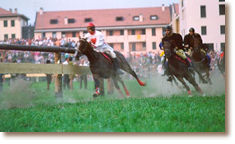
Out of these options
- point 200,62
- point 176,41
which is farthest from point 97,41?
point 200,62

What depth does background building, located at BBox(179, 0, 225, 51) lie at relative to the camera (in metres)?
5.57

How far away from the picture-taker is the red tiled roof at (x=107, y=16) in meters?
6.12

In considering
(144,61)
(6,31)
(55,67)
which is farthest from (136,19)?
(6,31)

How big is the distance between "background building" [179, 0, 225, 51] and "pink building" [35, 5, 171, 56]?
0.90 feet

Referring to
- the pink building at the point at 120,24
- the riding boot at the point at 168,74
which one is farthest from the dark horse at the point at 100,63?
the riding boot at the point at 168,74

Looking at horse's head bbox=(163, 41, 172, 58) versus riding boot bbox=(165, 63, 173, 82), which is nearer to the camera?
horse's head bbox=(163, 41, 172, 58)

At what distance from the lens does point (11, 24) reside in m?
6.18

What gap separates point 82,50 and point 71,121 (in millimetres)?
1892

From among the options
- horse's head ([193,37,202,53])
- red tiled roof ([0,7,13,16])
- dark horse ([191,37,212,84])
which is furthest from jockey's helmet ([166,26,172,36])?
red tiled roof ([0,7,13,16])

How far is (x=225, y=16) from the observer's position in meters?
5.46

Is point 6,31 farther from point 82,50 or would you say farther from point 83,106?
point 83,106

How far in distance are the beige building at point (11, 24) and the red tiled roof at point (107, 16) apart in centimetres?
24

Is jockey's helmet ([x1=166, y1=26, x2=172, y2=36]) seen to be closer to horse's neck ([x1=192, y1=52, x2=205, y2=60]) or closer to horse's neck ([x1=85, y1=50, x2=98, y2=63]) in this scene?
horse's neck ([x1=192, y1=52, x2=205, y2=60])

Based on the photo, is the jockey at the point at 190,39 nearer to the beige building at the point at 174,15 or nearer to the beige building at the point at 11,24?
the beige building at the point at 174,15
